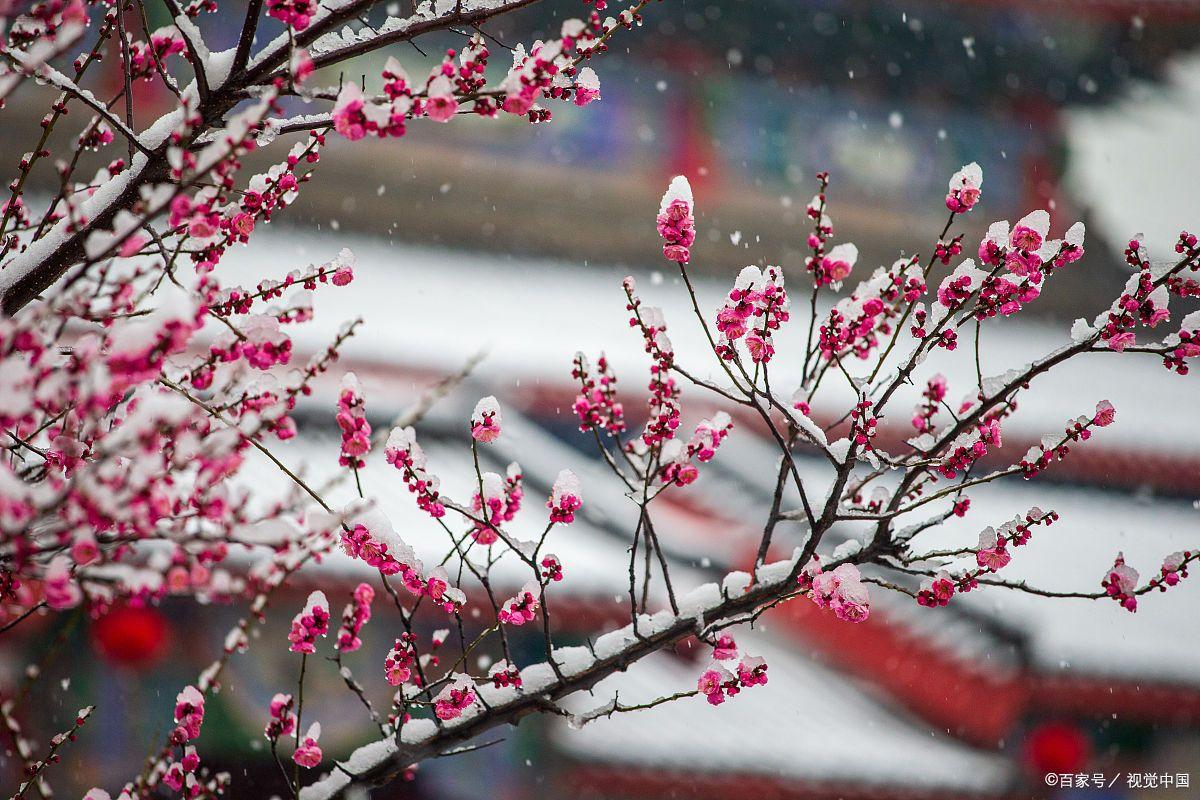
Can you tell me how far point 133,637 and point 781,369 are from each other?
6.92 m

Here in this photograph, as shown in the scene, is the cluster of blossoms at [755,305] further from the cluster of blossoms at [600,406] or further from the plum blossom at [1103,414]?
the plum blossom at [1103,414]

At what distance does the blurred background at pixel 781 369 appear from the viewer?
532 cm

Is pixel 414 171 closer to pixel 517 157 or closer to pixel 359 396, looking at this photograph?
pixel 517 157

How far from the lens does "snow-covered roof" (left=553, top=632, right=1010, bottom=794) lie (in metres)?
5.19

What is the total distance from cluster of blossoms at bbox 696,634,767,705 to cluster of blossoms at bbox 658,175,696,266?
0.82 meters

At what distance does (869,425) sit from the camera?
75.0 inches

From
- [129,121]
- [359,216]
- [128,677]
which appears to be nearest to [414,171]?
[359,216]

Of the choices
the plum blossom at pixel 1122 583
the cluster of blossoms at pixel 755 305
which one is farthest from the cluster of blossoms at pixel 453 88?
the plum blossom at pixel 1122 583

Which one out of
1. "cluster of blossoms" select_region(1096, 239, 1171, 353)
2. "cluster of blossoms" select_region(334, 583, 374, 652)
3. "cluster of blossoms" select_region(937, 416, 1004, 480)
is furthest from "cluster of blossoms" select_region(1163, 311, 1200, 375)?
"cluster of blossoms" select_region(334, 583, 374, 652)

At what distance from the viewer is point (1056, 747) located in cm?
532

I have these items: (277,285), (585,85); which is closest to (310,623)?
(277,285)

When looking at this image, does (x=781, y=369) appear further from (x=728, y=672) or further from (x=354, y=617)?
(x=354, y=617)

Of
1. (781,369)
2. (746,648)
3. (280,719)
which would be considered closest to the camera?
(280,719)

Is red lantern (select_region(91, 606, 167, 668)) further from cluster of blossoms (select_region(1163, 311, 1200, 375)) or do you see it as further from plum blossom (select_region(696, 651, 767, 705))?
cluster of blossoms (select_region(1163, 311, 1200, 375))
